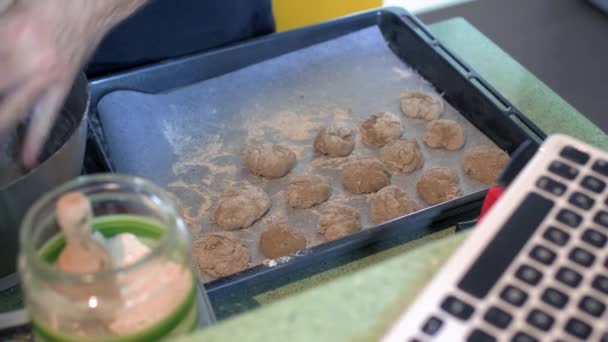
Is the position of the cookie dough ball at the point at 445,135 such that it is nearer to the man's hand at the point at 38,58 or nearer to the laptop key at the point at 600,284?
the man's hand at the point at 38,58

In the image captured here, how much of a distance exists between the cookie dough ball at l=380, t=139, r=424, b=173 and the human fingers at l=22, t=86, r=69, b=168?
0.64m

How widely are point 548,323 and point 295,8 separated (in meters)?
1.16

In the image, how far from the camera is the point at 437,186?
108cm

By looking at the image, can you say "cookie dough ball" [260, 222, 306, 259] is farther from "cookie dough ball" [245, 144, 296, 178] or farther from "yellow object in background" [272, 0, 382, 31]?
"yellow object in background" [272, 0, 382, 31]

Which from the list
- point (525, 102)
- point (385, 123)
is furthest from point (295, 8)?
point (525, 102)

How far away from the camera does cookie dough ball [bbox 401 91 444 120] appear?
1.21m

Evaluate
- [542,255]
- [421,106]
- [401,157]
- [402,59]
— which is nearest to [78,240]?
[542,255]

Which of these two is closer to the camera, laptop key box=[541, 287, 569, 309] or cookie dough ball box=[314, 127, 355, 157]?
laptop key box=[541, 287, 569, 309]

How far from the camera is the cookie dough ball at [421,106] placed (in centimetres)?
121

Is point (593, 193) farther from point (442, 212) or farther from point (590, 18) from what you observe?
point (590, 18)

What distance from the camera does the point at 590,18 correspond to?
63.1 inches

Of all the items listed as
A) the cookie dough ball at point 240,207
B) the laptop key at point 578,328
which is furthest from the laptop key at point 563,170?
the cookie dough ball at point 240,207

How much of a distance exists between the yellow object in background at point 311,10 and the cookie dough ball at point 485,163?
0.47 metres

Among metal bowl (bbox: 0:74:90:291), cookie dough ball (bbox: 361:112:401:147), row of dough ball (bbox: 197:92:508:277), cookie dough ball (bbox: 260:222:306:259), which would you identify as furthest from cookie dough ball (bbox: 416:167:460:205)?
metal bowl (bbox: 0:74:90:291)
